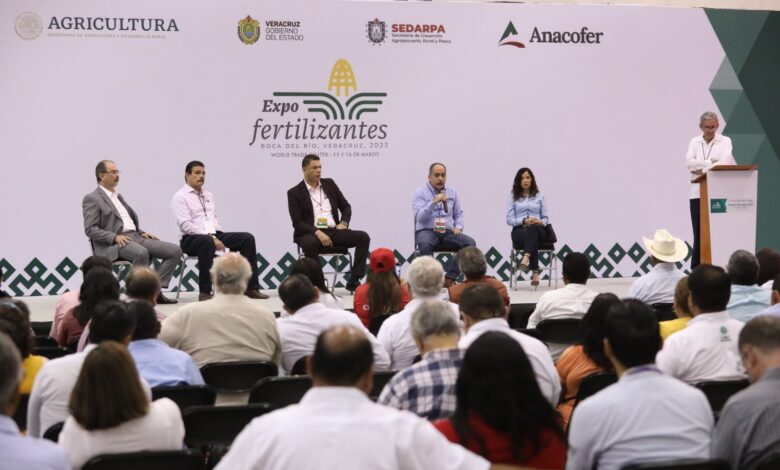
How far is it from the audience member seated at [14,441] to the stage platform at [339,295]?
16.8ft

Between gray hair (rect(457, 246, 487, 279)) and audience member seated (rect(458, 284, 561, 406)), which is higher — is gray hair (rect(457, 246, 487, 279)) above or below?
above

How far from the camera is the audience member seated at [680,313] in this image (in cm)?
423

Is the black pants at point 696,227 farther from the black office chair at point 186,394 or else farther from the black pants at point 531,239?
the black office chair at point 186,394

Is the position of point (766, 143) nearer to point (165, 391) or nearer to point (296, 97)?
point (296, 97)

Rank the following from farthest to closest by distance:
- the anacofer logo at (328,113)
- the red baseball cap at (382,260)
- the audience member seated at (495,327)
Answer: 1. the anacofer logo at (328,113)
2. the red baseball cap at (382,260)
3. the audience member seated at (495,327)

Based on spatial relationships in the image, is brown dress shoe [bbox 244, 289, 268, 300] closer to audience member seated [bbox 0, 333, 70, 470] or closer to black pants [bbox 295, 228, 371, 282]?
black pants [bbox 295, 228, 371, 282]

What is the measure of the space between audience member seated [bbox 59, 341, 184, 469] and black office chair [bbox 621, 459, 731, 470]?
128 cm

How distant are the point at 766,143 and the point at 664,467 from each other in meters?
8.94

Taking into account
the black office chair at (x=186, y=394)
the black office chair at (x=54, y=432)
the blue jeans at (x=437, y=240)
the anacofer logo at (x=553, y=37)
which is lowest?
the black office chair at (x=54, y=432)

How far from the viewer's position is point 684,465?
8.13 feet

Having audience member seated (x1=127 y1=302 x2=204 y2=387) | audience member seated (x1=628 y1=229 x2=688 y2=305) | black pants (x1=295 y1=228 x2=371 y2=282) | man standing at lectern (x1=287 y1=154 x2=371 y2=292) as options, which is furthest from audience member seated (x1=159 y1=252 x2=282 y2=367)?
black pants (x1=295 y1=228 x2=371 y2=282)

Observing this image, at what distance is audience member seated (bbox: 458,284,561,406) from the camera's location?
3.30m

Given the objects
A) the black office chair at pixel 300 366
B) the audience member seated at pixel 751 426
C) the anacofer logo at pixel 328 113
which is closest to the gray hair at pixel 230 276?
the black office chair at pixel 300 366

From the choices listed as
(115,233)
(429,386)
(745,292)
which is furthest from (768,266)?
(115,233)
